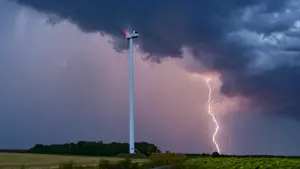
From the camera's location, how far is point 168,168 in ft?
205

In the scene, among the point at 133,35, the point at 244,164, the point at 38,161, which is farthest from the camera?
the point at 133,35

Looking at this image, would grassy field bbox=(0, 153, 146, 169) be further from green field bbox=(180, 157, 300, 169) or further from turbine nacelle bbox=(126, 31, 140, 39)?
turbine nacelle bbox=(126, 31, 140, 39)

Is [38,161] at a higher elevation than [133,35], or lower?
lower

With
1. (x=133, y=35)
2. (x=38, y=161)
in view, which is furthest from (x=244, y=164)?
(x=133, y=35)

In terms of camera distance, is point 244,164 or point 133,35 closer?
point 244,164

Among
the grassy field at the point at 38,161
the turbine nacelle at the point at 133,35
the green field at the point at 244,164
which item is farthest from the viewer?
the turbine nacelle at the point at 133,35

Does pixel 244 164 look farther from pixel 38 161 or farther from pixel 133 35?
pixel 133 35

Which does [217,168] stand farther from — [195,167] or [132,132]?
[132,132]

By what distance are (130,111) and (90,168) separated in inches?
1669

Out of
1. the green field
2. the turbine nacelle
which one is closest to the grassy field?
the green field

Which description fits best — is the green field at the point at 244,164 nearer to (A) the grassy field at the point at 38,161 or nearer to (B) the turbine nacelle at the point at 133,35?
(A) the grassy field at the point at 38,161

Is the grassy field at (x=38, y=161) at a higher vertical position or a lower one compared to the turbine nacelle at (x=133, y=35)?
lower

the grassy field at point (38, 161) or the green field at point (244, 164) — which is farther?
the grassy field at point (38, 161)

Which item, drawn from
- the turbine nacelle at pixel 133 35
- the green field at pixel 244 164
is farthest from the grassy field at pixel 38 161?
the turbine nacelle at pixel 133 35
